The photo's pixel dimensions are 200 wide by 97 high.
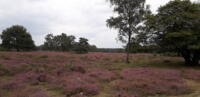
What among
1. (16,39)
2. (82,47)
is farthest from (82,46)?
(16,39)

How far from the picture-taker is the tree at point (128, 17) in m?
25.1

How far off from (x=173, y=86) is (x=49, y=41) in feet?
234

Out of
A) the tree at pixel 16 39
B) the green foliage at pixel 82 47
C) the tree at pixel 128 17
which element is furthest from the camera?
the tree at pixel 16 39

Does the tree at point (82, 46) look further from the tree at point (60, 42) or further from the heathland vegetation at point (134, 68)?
the heathland vegetation at point (134, 68)

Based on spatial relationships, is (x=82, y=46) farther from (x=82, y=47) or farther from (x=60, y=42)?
(x=60, y=42)

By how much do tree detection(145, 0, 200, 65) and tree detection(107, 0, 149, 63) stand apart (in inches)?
177

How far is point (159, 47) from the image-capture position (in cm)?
2038

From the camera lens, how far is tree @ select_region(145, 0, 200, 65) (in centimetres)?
1803

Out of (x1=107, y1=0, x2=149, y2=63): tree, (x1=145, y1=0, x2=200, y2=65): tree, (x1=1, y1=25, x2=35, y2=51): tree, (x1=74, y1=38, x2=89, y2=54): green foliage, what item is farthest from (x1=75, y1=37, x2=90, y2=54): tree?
(x1=145, y1=0, x2=200, y2=65): tree

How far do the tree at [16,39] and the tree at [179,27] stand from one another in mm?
39140

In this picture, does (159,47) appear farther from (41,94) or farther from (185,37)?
(41,94)

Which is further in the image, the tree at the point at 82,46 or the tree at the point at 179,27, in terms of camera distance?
the tree at the point at 82,46

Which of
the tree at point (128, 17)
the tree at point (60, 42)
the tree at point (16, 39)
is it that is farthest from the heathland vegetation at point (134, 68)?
the tree at point (60, 42)

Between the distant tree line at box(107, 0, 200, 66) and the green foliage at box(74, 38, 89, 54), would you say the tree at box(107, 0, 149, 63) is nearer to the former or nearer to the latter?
the distant tree line at box(107, 0, 200, 66)
